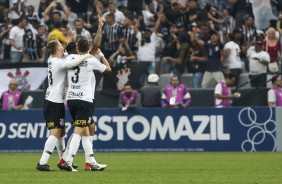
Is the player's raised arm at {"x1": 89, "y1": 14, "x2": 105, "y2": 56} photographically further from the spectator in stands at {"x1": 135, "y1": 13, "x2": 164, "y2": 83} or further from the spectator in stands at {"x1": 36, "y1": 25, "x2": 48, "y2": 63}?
the spectator in stands at {"x1": 36, "y1": 25, "x2": 48, "y2": 63}

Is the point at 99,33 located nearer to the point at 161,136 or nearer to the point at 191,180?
the point at 191,180

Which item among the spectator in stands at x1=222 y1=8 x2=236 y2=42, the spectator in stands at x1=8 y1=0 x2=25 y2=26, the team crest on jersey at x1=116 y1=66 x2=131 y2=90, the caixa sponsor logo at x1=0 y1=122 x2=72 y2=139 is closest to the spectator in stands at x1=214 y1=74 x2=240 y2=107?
the team crest on jersey at x1=116 y1=66 x2=131 y2=90

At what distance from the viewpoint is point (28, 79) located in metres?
26.3

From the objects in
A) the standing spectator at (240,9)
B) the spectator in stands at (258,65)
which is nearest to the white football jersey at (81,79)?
the spectator in stands at (258,65)

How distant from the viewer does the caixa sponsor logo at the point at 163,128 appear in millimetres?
24219

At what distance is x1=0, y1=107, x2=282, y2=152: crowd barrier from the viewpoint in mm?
24062

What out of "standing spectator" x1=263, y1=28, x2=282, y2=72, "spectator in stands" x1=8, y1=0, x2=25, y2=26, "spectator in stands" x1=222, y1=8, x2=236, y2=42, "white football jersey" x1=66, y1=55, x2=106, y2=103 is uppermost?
"spectator in stands" x1=8, y1=0, x2=25, y2=26

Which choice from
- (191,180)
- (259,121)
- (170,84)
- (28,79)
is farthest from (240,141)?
(191,180)

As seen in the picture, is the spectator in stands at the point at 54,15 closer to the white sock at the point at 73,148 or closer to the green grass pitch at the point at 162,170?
the green grass pitch at the point at 162,170

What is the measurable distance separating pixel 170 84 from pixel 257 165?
24.3 ft

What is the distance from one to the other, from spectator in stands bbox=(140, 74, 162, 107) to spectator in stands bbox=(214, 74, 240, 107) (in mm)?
1554

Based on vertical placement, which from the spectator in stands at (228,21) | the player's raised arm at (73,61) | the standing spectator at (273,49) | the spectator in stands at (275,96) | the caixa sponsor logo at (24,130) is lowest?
the caixa sponsor logo at (24,130)

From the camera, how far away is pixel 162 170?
16219mm

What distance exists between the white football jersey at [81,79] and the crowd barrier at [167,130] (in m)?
8.63
